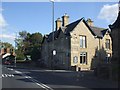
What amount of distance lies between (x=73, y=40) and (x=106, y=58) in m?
7.93

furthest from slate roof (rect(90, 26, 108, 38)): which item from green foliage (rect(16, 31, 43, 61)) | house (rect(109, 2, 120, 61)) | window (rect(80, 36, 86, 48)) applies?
green foliage (rect(16, 31, 43, 61))

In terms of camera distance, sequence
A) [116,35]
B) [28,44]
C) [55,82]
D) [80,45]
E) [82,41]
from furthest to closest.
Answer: [28,44]
[82,41]
[80,45]
[116,35]
[55,82]

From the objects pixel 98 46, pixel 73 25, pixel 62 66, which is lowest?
pixel 62 66

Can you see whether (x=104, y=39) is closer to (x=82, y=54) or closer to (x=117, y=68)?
(x=82, y=54)

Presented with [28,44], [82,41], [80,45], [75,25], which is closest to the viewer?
[75,25]

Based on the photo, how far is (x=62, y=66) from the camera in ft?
183

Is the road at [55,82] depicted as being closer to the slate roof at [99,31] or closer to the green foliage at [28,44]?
the slate roof at [99,31]

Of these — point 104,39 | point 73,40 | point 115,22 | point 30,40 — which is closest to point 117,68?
point 115,22

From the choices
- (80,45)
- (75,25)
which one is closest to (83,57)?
(80,45)

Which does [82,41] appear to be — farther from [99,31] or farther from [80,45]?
[99,31]

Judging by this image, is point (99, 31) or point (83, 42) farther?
point (99, 31)

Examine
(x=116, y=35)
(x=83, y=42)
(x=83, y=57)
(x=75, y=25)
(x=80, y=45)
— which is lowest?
(x=83, y=57)

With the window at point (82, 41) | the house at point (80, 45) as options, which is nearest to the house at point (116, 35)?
the house at point (80, 45)

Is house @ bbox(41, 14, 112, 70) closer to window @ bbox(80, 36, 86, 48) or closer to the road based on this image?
window @ bbox(80, 36, 86, 48)
